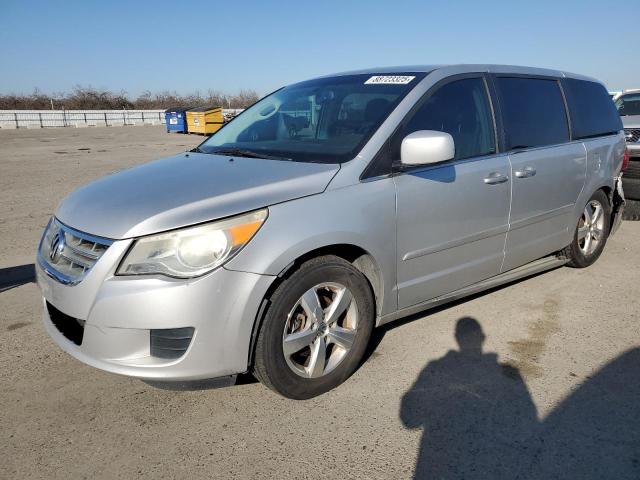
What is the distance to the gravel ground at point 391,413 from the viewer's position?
2.31 m

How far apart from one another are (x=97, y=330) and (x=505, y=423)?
204 centimetres

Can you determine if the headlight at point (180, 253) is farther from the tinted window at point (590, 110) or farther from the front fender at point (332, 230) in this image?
the tinted window at point (590, 110)

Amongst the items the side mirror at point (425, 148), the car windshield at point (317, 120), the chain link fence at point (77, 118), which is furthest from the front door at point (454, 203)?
the chain link fence at point (77, 118)

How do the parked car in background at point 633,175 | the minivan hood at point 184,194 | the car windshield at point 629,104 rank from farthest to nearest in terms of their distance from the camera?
the car windshield at point 629,104 → the parked car in background at point 633,175 → the minivan hood at point 184,194

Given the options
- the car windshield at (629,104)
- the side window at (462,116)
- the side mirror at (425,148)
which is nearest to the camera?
the side mirror at (425,148)

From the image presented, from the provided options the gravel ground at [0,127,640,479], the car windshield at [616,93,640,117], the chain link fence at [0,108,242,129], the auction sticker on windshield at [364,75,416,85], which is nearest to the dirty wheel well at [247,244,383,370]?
the gravel ground at [0,127,640,479]

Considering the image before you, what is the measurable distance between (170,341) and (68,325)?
0.66 metres

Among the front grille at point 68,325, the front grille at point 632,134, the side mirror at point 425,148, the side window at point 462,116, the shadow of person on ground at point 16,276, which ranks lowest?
the shadow of person on ground at point 16,276

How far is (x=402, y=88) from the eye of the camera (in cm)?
326

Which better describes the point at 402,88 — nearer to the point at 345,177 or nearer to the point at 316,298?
the point at 345,177

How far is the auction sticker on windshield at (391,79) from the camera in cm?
334

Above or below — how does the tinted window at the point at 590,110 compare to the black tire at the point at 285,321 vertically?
above

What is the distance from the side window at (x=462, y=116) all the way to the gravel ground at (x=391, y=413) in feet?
4.15

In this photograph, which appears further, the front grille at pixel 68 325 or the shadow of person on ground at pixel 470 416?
the front grille at pixel 68 325
